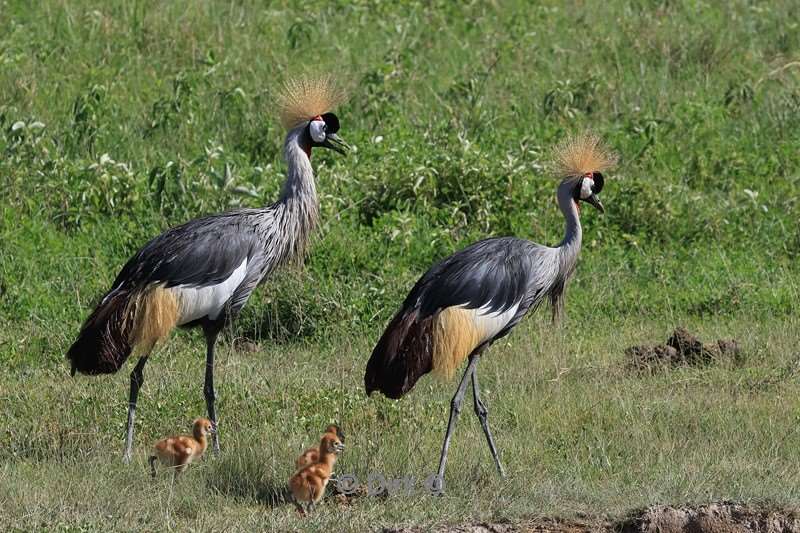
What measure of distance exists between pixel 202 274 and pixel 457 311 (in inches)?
43.3

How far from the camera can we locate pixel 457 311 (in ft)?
19.1

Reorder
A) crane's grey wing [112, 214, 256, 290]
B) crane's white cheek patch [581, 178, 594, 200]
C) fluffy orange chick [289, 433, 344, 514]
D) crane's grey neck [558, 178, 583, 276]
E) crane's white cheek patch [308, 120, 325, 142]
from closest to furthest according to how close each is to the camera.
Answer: fluffy orange chick [289, 433, 344, 514]
crane's grey wing [112, 214, 256, 290]
crane's grey neck [558, 178, 583, 276]
crane's white cheek patch [581, 178, 594, 200]
crane's white cheek patch [308, 120, 325, 142]

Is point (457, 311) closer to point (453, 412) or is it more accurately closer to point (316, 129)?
point (453, 412)

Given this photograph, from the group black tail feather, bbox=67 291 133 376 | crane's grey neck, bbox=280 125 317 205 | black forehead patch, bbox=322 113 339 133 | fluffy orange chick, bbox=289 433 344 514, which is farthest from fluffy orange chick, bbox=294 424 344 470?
black forehead patch, bbox=322 113 339 133

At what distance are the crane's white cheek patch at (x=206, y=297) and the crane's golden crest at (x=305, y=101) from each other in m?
0.81

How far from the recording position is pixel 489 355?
7.21 m

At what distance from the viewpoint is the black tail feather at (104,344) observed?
5.96 metres

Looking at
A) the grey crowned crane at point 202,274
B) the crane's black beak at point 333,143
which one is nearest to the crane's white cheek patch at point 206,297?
the grey crowned crane at point 202,274

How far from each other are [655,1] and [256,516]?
682 centimetres

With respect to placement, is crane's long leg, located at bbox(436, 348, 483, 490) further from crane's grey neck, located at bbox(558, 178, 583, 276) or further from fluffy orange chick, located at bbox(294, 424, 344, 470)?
crane's grey neck, located at bbox(558, 178, 583, 276)

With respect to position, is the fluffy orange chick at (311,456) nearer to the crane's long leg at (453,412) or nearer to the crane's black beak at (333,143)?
the crane's long leg at (453,412)

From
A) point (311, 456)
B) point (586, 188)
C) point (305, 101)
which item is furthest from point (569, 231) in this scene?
point (311, 456)

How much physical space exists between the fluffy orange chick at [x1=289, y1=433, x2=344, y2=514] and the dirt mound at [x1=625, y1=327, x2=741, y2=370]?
6.71 feet

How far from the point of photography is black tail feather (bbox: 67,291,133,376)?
19.6 ft
